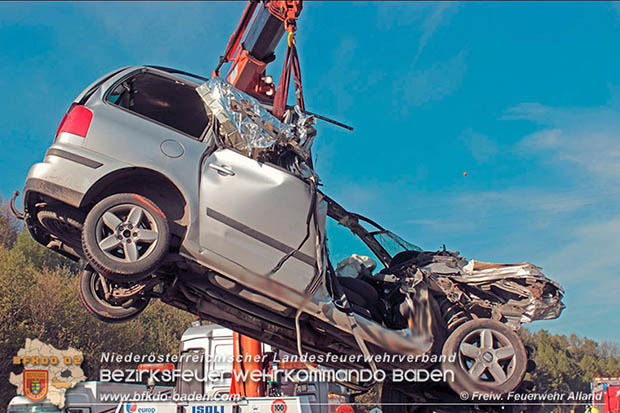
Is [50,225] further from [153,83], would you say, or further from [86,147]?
[153,83]

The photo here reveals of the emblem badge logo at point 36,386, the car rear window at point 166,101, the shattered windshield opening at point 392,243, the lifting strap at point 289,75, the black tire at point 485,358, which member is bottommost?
the emblem badge logo at point 36,386

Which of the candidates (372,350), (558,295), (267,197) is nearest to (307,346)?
(372,350)

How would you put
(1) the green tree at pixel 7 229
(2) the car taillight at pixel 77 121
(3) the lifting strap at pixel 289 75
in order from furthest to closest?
(1) the green tree at pixel 7 229
(3) the lifting strap at pixel 289 75
(2) the car taillight at pixel 77 121

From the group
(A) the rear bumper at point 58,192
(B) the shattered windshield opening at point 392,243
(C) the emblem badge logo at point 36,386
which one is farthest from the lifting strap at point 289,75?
(C) the emblem badge logo at point 36,386

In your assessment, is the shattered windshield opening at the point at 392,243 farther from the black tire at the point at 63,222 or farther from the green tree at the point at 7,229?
the green tree at the point at 7,229

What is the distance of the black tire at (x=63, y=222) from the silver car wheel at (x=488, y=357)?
11.1 ft

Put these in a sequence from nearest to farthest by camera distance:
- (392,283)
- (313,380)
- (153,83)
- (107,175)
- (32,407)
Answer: (107,175) < (153,83) < (392,283) < (32,407) < (313,380)

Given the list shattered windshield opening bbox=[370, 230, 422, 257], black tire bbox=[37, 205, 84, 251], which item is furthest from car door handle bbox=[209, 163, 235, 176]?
shattered windshield opening bbox=[370, 230, 422, 257]

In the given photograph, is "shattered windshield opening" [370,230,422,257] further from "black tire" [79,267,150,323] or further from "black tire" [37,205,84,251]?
"black tire" [37,205,84,251]

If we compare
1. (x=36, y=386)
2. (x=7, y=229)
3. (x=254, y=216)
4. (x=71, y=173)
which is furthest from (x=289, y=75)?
(x=7, y=229)

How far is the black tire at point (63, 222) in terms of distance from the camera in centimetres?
431

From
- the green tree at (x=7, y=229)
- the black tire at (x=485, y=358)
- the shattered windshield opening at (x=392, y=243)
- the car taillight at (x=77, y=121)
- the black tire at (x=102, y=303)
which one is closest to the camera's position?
the car taillight at (x=77, y=121)

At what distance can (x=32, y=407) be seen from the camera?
6.63 m

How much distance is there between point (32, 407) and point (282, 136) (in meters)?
4.70
